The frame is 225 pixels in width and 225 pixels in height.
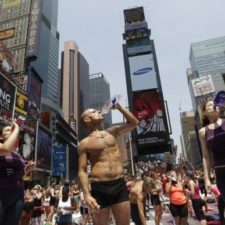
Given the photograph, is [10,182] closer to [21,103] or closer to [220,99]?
[220,99]

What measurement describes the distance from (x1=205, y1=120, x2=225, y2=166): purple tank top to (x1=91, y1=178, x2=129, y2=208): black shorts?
108 centimetres

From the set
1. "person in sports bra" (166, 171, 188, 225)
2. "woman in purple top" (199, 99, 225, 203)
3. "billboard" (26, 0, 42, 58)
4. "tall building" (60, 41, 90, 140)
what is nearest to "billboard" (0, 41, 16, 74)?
"billboard" (26, 0, 42, 58)

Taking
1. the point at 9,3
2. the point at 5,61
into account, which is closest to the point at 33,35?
the point at 5,61

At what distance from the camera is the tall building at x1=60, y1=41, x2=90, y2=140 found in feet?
506

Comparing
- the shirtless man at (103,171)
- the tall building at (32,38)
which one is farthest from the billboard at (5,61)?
the shirtless man at (103,171)

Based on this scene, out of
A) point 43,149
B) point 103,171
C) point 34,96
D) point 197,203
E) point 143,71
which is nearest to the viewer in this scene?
point 103,171

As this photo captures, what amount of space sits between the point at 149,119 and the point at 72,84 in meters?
104

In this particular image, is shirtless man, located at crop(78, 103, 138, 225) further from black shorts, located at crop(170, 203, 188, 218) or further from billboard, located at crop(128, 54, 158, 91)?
billboard, located at crop(128, 54, 158, 91)

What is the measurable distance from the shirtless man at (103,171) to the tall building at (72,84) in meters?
143

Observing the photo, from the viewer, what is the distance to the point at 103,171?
3.51m

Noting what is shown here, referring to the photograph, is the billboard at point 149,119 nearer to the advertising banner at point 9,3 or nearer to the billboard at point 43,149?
the billboard at point 43,149

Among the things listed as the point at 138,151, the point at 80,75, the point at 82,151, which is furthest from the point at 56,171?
the point at 80,75

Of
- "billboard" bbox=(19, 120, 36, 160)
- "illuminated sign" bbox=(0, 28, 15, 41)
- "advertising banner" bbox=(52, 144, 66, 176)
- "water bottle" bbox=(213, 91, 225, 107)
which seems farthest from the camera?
"illuminated sign" bbox=(0, 28, 15, 41)

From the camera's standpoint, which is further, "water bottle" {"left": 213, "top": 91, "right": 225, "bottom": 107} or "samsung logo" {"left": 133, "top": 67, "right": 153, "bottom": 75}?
"samsung logo" {"left": 133, "top": 67, "right": 153, "bottom": 75}
